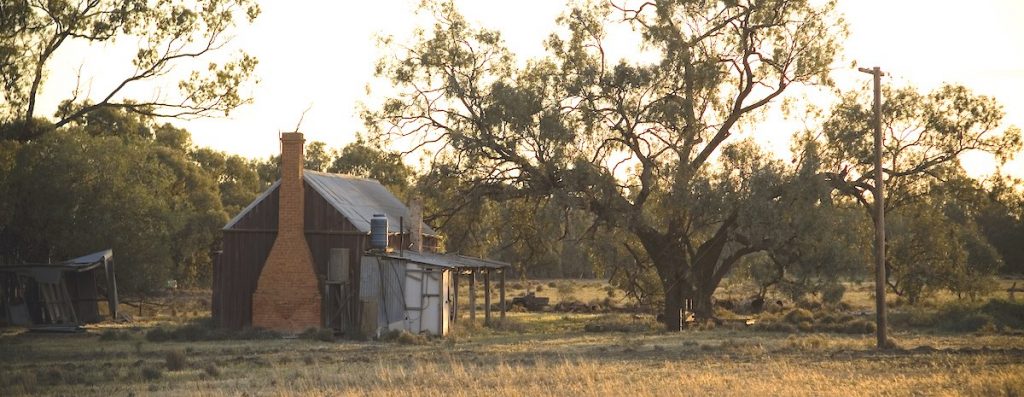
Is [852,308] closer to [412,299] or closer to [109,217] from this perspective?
[412,299]

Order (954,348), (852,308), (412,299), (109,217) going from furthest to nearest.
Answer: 1. (852,308)
2. (109,217)
3. (412,299)
4. (954,348)

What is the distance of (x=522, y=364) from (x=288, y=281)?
12.8 m

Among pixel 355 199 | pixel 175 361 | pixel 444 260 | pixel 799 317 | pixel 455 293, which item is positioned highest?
pixel 355 199

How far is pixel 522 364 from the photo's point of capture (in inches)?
952

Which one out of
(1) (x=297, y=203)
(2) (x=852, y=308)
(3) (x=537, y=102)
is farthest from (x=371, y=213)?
(2) (x=852, y=308)

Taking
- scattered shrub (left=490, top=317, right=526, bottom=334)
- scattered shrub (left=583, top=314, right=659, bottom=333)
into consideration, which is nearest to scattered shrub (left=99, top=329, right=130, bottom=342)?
scattered shrub (left=490, top=317, right=526, bottom=334)

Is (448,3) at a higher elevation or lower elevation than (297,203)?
higher

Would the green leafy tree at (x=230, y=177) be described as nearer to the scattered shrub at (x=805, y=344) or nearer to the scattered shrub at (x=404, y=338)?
the scattered shrub at (x=404, y=338)

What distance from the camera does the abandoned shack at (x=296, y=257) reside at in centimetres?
3478

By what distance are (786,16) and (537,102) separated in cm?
823

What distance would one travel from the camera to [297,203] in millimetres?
35031

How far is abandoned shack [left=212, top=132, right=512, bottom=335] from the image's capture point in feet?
114

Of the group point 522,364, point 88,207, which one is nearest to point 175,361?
point 522,364

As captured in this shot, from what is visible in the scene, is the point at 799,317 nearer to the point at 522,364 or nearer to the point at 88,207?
the point at 522,364
